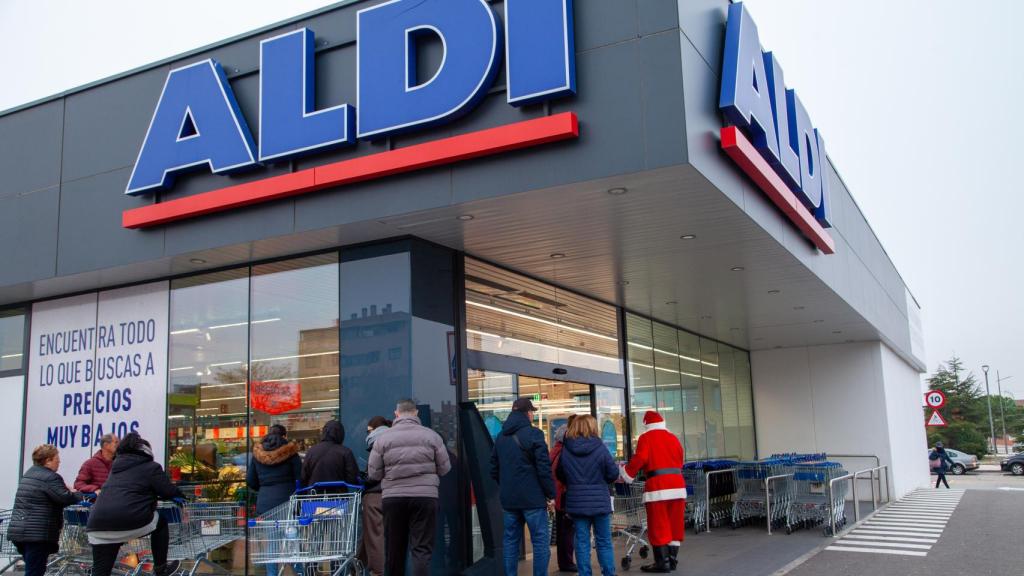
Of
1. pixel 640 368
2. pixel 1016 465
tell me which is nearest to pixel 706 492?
pixel 640 368

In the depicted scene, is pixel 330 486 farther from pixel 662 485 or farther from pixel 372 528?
pixel 662 485

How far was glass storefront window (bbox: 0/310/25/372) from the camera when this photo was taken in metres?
12.2

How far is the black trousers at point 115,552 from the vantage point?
7.66 metres

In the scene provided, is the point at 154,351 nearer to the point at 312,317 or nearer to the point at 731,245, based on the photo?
the point at 312,317

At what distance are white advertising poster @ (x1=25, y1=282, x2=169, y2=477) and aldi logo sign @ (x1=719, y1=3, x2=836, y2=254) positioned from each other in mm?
7291

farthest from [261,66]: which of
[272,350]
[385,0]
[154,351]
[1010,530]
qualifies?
[1010,530]

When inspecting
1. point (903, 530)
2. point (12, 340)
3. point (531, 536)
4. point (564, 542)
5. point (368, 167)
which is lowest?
point (903, 530)

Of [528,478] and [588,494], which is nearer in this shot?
[528,478]

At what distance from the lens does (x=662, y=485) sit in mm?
9992

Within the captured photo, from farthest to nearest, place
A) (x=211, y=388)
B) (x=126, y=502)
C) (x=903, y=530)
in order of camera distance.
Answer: (x=903, y=530) → (x=211, y=388) → (x=126, y=502)

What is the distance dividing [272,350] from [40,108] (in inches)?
189

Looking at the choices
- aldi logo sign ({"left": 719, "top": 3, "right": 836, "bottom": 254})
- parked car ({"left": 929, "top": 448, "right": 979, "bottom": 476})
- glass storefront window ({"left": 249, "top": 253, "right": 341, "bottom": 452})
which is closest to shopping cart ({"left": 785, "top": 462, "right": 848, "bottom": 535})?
aldi logo sign ({"left": 719, "top": 3, "right": 836, "bottom": 254})

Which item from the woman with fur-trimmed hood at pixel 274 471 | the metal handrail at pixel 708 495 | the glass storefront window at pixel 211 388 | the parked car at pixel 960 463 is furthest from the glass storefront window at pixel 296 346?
the parked car at pixel 960 463

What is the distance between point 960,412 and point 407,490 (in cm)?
6821
